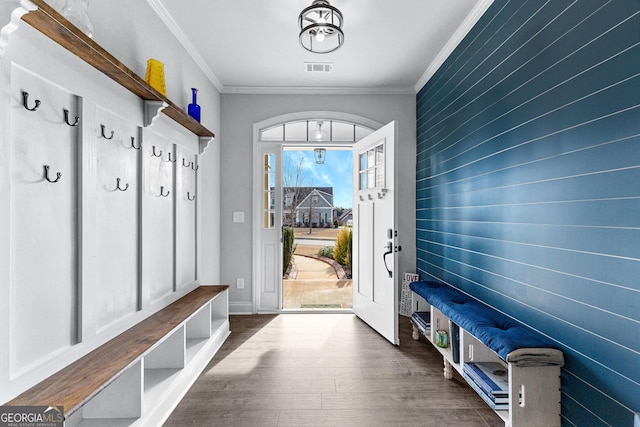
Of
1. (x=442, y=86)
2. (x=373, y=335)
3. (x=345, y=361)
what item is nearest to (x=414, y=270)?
(x=373, y=335)

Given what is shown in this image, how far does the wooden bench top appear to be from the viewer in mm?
1240

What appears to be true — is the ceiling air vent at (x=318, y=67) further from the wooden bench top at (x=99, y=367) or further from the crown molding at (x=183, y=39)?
the wooden bench top at (x=99, y=367)

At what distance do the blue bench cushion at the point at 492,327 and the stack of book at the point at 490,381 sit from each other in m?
0.23

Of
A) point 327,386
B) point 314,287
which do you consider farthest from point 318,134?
point 327,386

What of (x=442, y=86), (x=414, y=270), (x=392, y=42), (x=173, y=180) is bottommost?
(x=414, y=270)

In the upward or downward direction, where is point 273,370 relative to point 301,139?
downward

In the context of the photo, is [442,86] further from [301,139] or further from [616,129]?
[616,129]

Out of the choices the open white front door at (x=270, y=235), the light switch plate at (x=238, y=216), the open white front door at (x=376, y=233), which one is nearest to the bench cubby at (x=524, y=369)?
the open white front door at (x=376, y=233)

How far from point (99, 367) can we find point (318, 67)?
315 centimetres

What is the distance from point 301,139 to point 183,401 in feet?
9.97

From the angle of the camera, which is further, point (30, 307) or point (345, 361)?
point (345, 361)

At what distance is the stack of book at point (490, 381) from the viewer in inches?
71.6

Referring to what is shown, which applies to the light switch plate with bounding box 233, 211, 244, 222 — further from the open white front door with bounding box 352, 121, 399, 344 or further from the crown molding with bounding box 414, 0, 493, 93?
the crown molding with bounding box 414, 0, 493, 93

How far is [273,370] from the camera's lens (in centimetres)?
272
